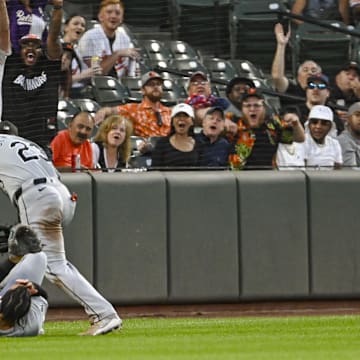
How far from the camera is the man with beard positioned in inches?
524

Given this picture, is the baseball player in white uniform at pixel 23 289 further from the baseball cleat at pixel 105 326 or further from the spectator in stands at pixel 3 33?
the spectator in stands at pixel 3 33

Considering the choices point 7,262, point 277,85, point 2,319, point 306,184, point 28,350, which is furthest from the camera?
point 277,85

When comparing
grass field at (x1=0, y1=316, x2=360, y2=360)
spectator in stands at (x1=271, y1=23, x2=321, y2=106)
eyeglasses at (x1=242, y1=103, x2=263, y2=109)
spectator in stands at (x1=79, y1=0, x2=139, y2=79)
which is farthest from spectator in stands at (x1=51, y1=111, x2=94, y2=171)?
spectator in stands at (x1=271, y1=23, x2=321, y2=106)

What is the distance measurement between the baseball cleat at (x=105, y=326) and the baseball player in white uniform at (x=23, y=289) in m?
0.37

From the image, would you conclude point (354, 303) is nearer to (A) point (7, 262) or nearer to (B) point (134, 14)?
(B) point (134, 14)

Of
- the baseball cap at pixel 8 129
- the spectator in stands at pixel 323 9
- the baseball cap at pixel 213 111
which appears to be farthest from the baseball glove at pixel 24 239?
the spectator in stands at pixel 323 9

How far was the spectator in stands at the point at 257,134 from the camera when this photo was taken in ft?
43.9

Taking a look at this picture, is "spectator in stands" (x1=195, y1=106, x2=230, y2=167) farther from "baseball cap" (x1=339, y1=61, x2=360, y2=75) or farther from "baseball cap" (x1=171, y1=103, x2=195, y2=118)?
"baseball cap" (x1=339, y1=61, x2=360, y2=75)

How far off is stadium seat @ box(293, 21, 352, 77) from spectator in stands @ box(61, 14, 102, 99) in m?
2.38

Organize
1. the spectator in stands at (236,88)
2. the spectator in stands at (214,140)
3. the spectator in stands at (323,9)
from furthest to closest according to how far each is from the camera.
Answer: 1. the spectator in stands at (323,9)
2. the spectator in stands at (236,88)
3. the spectator in stands at (214,140)

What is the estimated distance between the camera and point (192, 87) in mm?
14062

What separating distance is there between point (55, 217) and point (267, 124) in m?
4.79

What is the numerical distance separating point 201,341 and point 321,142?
535 centimetres

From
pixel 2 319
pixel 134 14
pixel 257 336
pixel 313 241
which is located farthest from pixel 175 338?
pixel 134 14
